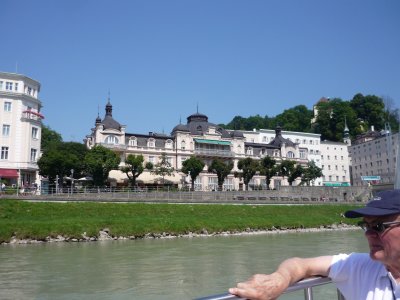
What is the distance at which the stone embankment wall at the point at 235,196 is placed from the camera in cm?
3969

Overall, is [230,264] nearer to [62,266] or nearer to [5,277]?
[62,266]

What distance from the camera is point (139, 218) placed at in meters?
32.3

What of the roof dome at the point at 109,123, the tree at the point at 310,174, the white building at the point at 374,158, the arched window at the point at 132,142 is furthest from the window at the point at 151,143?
the white building at the point at 374,158

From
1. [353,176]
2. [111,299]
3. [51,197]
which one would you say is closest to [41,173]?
[51,197]

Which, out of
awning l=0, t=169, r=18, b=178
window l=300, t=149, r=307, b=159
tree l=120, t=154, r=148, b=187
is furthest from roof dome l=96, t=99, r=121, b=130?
window l=300, t=149, r=307, b=159

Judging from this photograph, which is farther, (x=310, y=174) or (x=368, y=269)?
(x=310, y=174)

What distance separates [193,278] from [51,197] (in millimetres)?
26744

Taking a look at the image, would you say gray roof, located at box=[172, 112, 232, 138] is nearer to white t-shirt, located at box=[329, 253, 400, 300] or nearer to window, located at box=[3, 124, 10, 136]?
window, located at box=[3, 124, 10, 136]

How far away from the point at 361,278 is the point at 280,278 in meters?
0.65

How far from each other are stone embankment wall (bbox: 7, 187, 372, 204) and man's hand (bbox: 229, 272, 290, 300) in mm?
36861

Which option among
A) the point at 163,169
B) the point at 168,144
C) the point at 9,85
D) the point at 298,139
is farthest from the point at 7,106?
the point at 298,139

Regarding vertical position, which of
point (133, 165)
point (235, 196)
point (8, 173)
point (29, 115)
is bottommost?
point (235, 196)

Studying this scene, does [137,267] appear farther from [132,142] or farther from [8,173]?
[132,142]

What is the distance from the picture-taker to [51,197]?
36.5m
